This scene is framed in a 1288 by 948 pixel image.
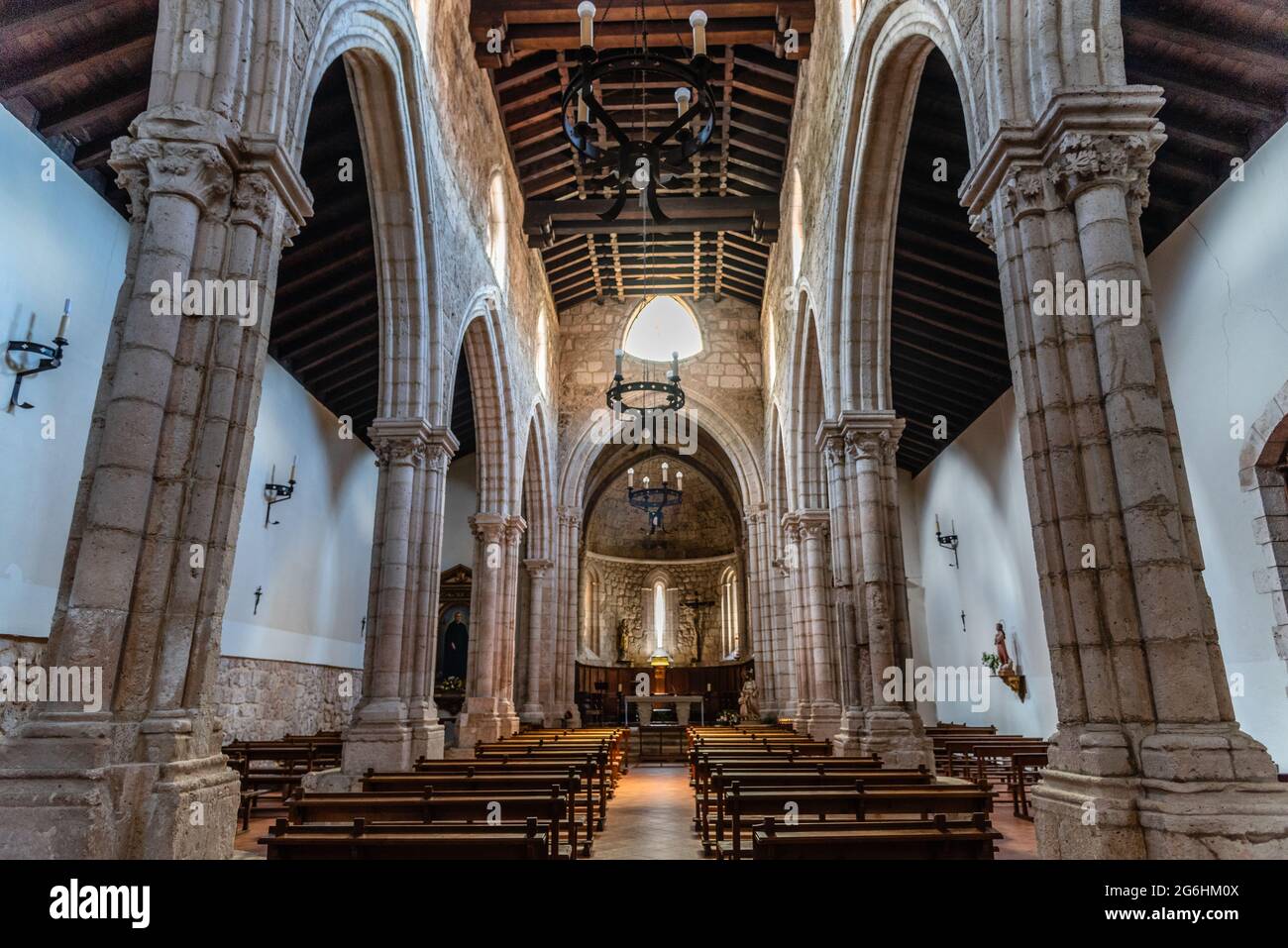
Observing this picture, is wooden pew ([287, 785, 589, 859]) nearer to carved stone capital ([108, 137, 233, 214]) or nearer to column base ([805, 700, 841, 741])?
carved stone capital ([108, 137, 233, 214])

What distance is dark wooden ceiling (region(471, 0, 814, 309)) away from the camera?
38.8ft

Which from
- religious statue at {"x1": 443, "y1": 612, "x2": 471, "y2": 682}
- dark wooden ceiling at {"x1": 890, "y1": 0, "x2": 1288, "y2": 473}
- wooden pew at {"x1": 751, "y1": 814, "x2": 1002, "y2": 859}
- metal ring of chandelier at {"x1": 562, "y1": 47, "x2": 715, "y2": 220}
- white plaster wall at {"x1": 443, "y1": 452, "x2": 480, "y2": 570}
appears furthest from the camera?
white plaster wall at {"x1": 443, "y1": 452, "x2": 480, "y2": 570}

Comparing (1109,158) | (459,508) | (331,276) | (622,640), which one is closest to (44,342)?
(331,276)

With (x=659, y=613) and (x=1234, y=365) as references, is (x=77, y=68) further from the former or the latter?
(x=659, y=613)

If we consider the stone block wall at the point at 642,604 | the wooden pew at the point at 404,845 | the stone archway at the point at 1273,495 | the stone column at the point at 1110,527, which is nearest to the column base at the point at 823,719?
the stone archway at the point at 1273,495

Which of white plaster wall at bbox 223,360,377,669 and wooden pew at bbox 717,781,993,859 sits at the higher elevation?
white plaster wall at bbox 223,360,377,669

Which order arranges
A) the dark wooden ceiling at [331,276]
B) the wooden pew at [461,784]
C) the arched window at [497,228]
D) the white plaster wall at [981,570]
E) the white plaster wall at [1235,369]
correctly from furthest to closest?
the arched window at [497,228] → the white plaster wall at [981,570] → the dark wooden ceiling at [331,276] → the white plaster wall at [1235,369] → the wooden pew at [461,784]

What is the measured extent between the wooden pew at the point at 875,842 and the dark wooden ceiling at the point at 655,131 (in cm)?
946

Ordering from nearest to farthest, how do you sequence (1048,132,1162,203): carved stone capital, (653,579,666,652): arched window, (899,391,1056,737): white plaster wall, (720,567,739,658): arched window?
(1048,132,1162,203): carved stone capital, (899,391,1056,737): white plaster wall, (720,567,739,658): arched window, (653,579,666,652): arched window

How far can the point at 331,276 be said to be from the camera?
1213 centimetres

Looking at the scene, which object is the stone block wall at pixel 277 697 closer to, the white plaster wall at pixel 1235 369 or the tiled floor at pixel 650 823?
the tiled floor at pixel 650 823

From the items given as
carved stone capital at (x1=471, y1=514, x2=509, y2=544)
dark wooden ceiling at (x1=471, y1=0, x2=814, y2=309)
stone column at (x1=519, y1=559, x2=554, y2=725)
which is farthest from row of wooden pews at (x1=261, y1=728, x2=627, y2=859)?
stone column at (x1=519, y1=559, x2=554, y2=725)

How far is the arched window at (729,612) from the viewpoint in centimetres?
2719

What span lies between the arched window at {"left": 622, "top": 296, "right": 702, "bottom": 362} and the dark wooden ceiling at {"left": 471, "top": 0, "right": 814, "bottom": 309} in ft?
3.42
